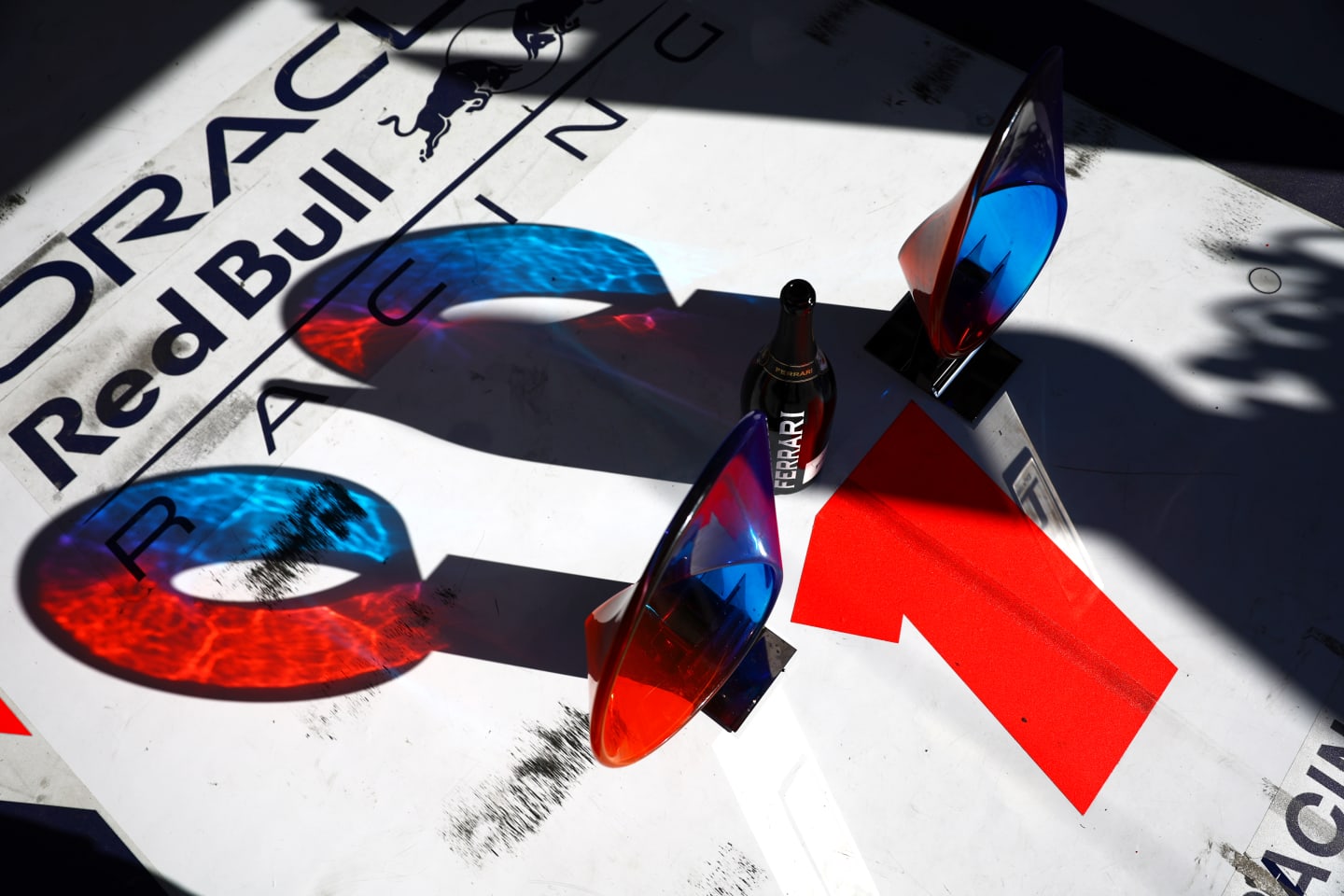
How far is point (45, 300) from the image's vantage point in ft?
8.16

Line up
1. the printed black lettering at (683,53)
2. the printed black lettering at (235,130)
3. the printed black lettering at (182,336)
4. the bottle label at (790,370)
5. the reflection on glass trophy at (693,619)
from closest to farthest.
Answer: the reflection on glass trophy at (693,619), the bottle label at (790,370), the printed black lettering at (182,336), the printed black lettering at (235,130), the printed black lettering at (683,53)

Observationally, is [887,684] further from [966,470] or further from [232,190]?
[232,190]

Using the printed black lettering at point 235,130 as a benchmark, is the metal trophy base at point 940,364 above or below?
above

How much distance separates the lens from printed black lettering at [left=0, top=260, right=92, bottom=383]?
7.92ft

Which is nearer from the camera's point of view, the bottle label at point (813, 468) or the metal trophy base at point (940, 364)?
the bottle label at point (813, 468)

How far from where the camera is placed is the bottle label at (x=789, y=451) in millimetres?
1895

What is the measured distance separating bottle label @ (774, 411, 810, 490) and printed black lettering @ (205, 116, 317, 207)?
1657 mm

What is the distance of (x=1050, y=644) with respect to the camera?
2.05 metres

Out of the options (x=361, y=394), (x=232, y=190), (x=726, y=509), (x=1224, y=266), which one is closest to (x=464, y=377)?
(x=361, y=394)

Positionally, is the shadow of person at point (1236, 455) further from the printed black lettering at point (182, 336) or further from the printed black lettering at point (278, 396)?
the printed black lettering at point (182, 336)

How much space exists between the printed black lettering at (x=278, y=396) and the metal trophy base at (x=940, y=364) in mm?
1352

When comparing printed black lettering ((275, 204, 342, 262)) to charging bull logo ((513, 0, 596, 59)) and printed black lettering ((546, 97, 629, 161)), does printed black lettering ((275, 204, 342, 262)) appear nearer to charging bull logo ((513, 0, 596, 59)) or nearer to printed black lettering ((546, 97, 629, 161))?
printed black lettering ((546, 97, 629, 161))

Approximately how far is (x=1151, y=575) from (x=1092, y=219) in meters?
0.94

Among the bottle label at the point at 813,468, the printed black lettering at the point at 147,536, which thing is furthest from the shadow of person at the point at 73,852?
the bottle label at the point at 813,468
